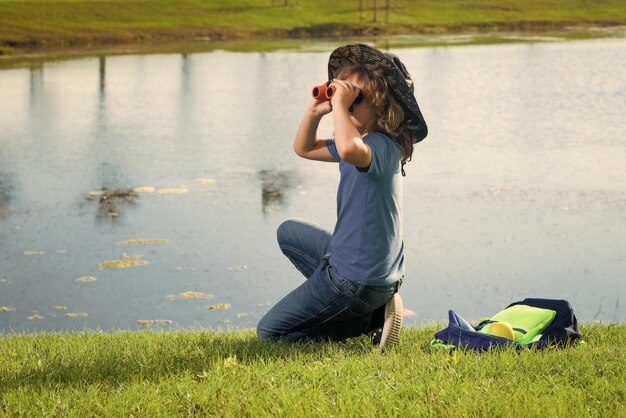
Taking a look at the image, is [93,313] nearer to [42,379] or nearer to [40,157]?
[42,379]

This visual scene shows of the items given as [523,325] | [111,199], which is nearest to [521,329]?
[523,325]

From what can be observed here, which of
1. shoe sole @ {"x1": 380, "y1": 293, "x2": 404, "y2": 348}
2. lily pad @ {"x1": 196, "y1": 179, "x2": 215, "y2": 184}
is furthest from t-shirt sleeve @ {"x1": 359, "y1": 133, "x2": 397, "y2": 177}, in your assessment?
lily pad @ {"x1": 196, "y1": 179, "x2": 215, "y2": 184}

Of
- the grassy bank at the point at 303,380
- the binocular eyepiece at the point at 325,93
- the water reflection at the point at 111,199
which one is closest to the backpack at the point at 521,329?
the grassy bank at the point at 303,380

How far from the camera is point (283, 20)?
57.1 meters

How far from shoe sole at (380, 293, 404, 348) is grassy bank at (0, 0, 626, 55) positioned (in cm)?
3352

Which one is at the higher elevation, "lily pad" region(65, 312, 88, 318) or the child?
the child

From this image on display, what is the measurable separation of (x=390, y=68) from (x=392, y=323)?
1.24m

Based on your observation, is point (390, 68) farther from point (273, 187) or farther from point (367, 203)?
point (273, 187)

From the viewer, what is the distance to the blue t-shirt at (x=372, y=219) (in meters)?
4.94

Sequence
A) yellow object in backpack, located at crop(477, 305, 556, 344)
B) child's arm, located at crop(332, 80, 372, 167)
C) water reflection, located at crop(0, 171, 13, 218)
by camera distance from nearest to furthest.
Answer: child's arm, located at crop(332, 80, 372, 167)
yellow object in backpack, located at crop(477, 305, 556, 344)
water reflection, located at crop(0, 171, 13, 218)

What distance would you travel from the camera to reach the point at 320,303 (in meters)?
5.14

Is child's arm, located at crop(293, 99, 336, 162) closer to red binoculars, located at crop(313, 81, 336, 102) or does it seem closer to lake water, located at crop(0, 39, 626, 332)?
Result: red binoculars, located at crop(313, 81, 336, 102)

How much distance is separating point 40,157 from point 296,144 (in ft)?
32.3

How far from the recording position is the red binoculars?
497cm
